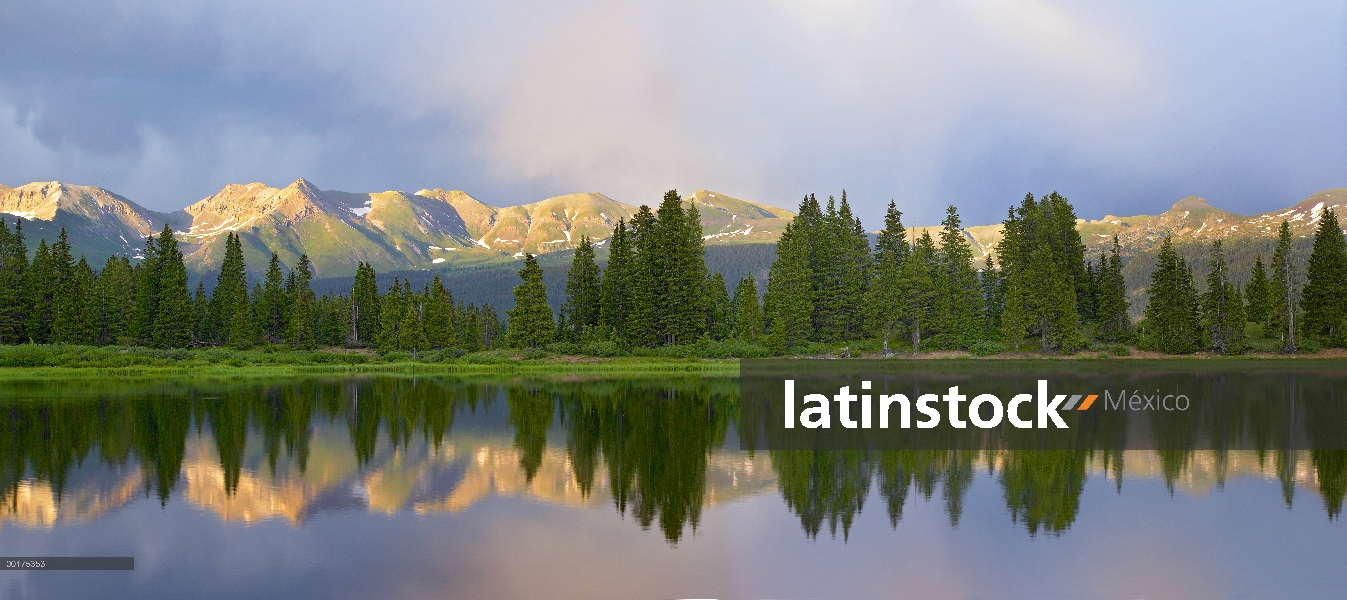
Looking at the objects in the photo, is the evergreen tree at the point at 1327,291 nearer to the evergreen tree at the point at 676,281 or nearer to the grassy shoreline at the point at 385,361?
the grassy shoreline at the point at 385,361

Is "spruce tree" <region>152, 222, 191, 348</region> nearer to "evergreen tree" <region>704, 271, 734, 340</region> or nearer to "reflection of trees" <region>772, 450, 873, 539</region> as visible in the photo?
"evergreen tree" <region>704, 271, 734, 340</region>

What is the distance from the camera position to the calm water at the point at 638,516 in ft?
48.7

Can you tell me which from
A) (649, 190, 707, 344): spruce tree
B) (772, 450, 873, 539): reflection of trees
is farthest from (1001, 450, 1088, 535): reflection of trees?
(649, 190, 707, 344): spruce tree

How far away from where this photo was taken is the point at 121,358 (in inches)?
3022

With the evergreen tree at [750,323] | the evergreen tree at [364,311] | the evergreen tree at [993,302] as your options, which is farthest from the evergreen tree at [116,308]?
the evergreen tree at [993,302]

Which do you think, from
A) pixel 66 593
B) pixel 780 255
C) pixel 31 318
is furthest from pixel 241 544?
pixel 31 318

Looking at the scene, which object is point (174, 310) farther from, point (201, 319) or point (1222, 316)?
point (1222, 316)

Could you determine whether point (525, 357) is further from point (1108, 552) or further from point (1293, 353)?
point (1293, 353)

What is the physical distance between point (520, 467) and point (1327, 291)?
Answer: 303ft

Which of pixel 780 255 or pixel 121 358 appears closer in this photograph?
pixel 121 358

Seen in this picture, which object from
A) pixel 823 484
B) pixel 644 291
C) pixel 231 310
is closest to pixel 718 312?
pixel 644 291

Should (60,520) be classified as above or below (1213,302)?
below

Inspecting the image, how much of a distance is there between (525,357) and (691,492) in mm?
62136

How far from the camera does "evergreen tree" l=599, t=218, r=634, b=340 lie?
291 feet
